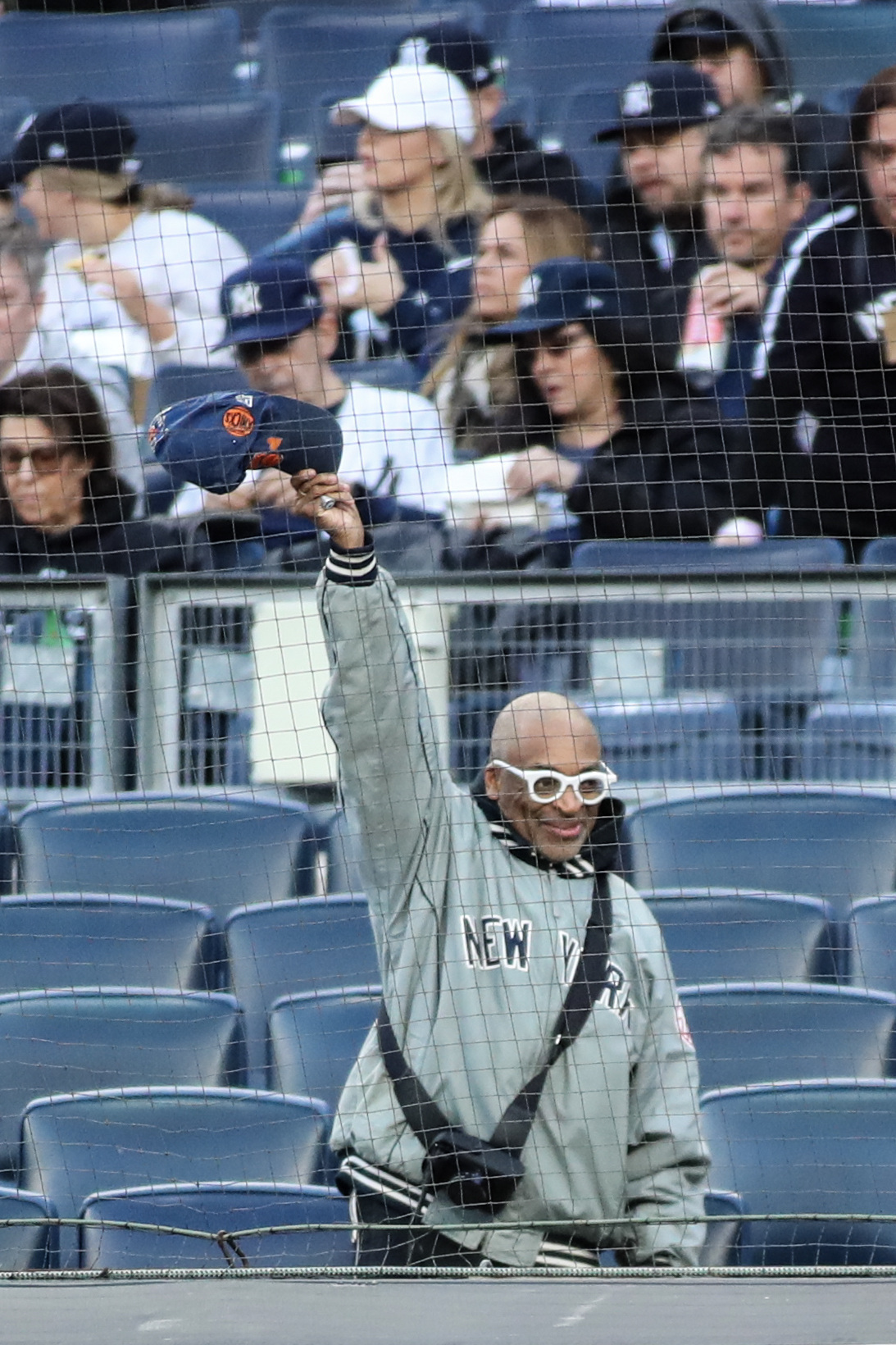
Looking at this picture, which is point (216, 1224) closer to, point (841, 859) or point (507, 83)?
point (841, 859)

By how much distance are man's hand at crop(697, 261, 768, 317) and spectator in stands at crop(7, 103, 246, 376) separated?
128 centimetres

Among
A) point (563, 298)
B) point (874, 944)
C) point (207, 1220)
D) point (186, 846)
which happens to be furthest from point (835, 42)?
point (207, 1220)

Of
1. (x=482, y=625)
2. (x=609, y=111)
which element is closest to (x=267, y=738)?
(x=482, y=625)

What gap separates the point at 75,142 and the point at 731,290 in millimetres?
2035

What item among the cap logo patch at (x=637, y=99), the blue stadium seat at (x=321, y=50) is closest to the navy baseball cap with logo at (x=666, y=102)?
the cap logo patch at (x=637, y=99)

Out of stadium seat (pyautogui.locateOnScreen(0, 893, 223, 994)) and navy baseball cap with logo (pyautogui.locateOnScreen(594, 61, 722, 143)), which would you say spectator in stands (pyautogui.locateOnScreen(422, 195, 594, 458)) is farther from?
stadium seat (pyautogui.locateOnScreen(0, 893, 223, 994))

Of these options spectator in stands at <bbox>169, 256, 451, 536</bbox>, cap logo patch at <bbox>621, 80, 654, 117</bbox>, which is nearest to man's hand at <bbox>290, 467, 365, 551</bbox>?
spectator in stands at <bbox>169, 256, 451, 536</bbox>

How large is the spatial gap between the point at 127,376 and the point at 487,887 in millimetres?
2356

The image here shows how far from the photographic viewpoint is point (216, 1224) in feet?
8.63

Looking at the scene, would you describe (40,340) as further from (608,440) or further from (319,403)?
(608,440)

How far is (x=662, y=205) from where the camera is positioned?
4.32m

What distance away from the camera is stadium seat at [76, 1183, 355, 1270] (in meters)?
2.56

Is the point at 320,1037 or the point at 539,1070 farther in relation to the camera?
the point at 320,1037

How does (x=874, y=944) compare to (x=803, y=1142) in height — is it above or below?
above
